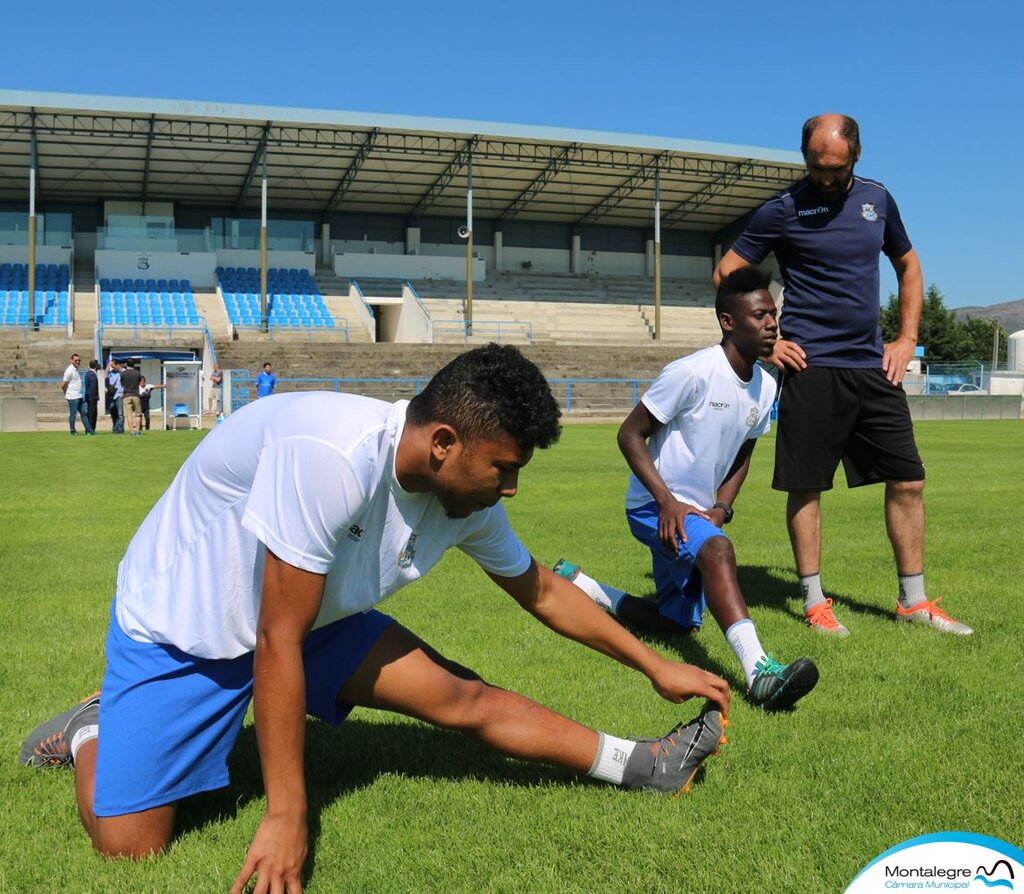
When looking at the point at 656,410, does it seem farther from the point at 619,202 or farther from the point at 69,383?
the point at 619,202

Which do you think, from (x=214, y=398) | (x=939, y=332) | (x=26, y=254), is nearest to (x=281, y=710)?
(x=214, y=398)

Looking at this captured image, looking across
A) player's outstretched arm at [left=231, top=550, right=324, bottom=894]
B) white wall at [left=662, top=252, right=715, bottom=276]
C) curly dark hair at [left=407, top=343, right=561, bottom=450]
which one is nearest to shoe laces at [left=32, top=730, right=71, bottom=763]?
player's outstretched arm at [left=231, top=550, right=324, bottom=894]

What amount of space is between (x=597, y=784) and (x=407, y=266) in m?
46.5

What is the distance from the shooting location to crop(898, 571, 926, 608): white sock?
5422mm

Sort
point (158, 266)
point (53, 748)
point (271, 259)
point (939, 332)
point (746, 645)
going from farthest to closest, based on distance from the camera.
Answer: point (939, 332) → point (271, 259) → point (158, 266) → point (746, 645) → point (53, 748)

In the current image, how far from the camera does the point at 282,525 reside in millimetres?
2451

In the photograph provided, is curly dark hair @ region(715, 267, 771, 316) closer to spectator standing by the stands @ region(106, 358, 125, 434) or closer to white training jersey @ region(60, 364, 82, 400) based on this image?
white training jersey @ region(60, 364, 82, 400)

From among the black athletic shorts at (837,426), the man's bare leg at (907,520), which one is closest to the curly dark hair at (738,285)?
the black athletic shorts at (837,426)

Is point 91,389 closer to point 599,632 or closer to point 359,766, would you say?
point 359,766

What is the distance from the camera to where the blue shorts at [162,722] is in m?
2.87

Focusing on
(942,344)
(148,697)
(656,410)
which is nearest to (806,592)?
(656,410)

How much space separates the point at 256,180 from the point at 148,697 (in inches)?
1718

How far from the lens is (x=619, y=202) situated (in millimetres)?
49031

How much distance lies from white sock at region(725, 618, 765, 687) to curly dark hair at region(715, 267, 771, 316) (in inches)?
62.5
